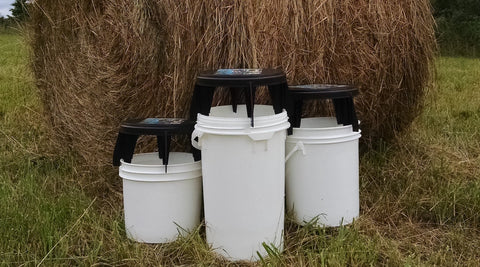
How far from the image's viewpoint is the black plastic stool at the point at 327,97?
223 centimetres

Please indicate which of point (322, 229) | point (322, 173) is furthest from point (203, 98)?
point (322, 229)

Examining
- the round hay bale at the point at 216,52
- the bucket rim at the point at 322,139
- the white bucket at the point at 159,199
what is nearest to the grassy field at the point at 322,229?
the white bucket at the point at 159,199

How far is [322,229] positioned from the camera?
7.22 ft

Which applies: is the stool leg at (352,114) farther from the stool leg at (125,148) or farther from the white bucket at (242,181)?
the stool leg at (125,148)

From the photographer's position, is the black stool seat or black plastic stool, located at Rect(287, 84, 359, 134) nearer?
the black stool seat

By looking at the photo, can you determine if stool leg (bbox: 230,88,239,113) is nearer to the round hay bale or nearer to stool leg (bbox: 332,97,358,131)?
the round hay bale

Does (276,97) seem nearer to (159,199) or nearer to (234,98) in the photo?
(234,98)

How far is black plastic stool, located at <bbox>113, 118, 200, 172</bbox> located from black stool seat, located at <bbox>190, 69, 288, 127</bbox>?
0.08 m

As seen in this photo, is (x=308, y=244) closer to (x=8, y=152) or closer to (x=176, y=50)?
(x=176, y=50)

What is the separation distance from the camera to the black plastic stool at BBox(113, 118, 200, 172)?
2.10 meters

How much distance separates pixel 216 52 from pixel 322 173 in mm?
615

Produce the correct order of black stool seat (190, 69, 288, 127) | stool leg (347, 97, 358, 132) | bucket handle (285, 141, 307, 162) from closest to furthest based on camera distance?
black stool seat (190, 69, 288, 127) → bucket handle (285, 141, 307, 162) → stool leg (347, 97, 358, 132)

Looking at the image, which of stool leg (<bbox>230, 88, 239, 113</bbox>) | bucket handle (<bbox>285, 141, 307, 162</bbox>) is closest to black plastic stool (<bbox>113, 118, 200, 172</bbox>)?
stool leg (<bbox>230, 88, 239, 113</bbox>)

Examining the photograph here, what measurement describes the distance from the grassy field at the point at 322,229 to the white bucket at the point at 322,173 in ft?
0.22
